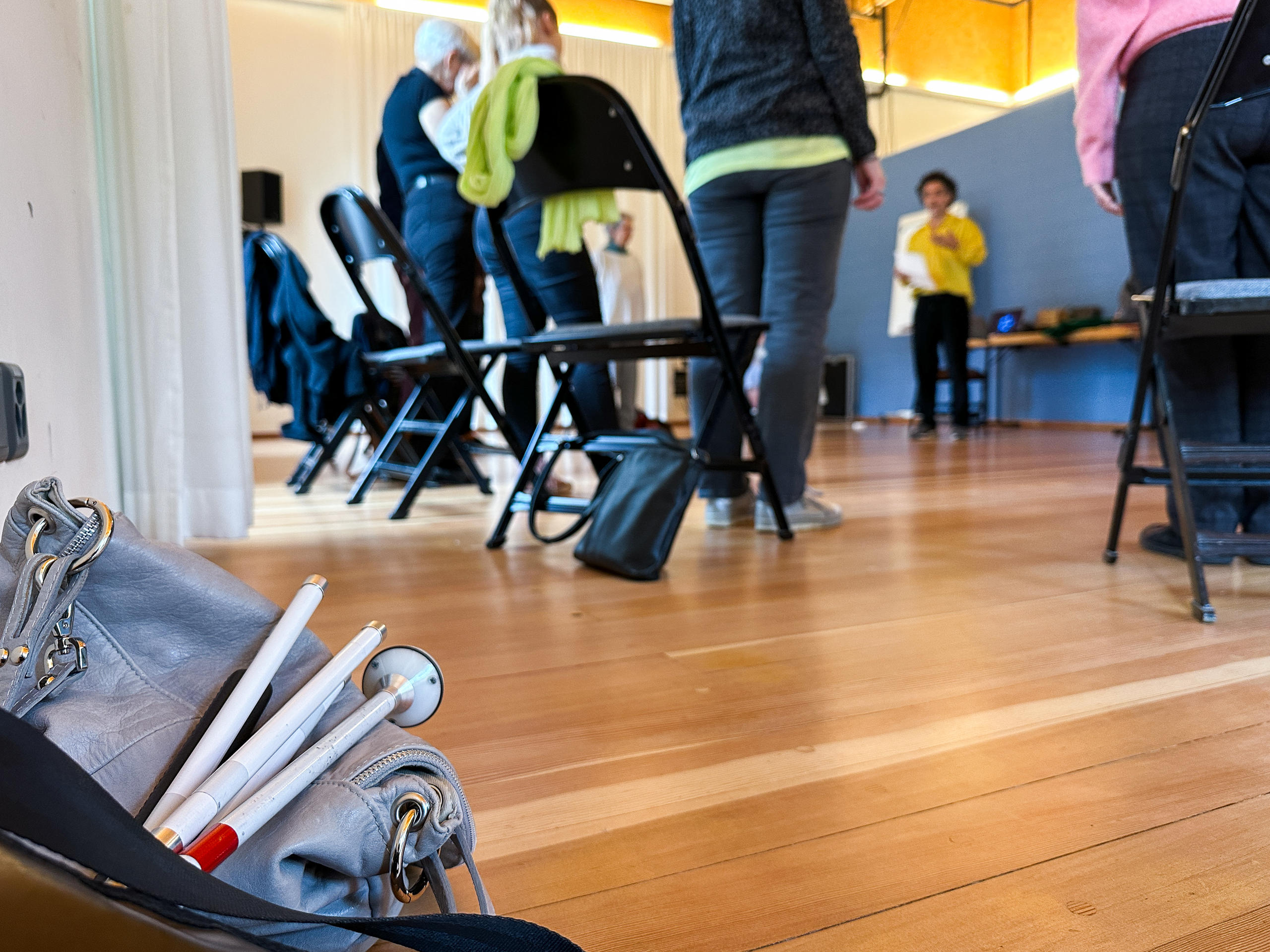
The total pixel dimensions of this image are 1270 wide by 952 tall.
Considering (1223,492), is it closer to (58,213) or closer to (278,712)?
(278,712)

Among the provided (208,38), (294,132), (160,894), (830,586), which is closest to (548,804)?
(160,894)

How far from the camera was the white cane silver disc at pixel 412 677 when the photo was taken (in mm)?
604

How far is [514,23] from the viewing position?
205 centimetres

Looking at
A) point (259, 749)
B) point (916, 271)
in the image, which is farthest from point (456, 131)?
point (916, 271)

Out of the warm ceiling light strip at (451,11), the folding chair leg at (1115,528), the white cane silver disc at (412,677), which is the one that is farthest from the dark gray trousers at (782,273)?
the warm ceiling light strip at (451,11)

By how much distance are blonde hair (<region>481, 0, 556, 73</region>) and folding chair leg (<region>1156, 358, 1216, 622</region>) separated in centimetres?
142

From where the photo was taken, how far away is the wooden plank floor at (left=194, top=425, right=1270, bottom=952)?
56 cm

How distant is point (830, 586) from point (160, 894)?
4.15 ft

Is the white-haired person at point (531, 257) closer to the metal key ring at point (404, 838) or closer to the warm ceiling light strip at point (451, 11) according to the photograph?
the metal key ring at point (404, 838)

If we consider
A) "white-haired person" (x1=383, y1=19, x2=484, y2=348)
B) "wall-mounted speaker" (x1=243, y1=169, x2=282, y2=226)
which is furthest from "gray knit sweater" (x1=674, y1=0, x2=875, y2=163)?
"wall-mounted speaker" (x1=243, y1=169, x2=282, y2=226)

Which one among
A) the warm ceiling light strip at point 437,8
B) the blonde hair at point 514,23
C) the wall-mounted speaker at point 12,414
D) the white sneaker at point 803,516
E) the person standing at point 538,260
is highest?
the warm ceiling light strip at point 437,8

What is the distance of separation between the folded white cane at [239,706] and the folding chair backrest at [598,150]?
1.13 metres

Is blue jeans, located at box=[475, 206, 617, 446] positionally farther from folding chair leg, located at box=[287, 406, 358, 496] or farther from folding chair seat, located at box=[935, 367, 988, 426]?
folding chair seat, located at box=[935, 367, 988, 426]

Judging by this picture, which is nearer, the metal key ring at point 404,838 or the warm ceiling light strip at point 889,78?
the metal key ring at point 404,838
